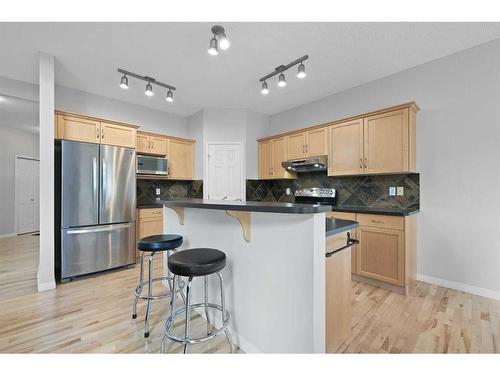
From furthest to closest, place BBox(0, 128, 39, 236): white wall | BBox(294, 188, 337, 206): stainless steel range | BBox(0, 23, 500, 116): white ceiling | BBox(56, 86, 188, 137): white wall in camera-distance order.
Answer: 1. BBox(0, 128, 39, 236): white wall
2. BBox(294, 188, 337, 206): stainless steel range
3. BBox(56, 86, 188, 137): white wall
4. BBox(0, 23, 500, 116): white ceiling

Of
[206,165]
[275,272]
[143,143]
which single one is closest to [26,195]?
[143,143]

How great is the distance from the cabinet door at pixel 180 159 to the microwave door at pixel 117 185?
39.5 inches

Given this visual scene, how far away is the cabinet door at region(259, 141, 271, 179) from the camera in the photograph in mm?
4396

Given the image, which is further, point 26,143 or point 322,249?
point 26,143

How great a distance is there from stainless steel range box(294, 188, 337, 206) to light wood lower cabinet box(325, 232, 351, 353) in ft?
6.86

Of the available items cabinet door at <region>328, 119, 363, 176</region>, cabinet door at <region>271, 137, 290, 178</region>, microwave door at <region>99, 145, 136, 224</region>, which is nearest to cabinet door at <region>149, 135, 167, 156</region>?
microwave door at <region>99, 145, 136, 224</region>

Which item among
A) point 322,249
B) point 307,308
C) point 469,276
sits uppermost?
point 322,249

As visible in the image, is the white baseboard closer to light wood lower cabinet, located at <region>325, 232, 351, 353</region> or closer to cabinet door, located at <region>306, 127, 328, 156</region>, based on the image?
light wood lower cabinet, located at <region>325, 232, 351, 353</region>
